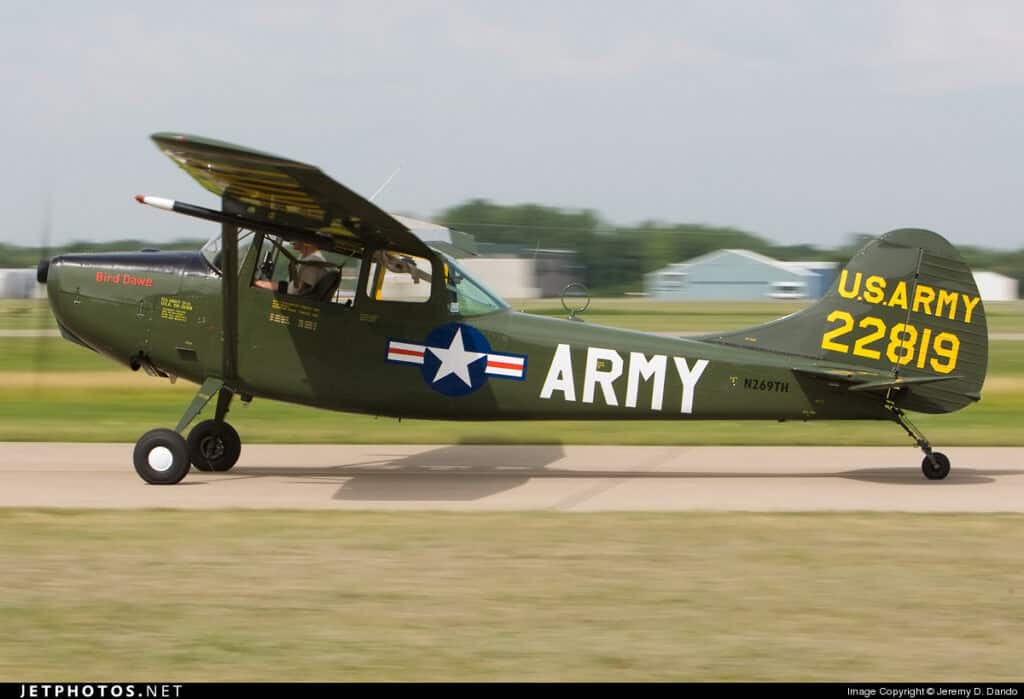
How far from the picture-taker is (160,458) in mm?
10148

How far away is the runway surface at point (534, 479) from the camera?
9.56 metres

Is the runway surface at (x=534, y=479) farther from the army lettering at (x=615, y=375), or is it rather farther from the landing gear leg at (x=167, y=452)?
the army lettering at (x=615, y=375)

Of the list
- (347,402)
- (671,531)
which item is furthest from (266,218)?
(671,531)

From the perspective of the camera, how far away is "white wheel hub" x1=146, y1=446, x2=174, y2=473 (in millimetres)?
10133

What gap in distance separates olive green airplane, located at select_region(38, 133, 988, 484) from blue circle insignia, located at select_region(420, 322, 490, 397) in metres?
0.01

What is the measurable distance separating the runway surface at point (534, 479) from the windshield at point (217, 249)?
1.95 m

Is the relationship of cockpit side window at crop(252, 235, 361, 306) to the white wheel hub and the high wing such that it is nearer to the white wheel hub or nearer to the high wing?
the high wing

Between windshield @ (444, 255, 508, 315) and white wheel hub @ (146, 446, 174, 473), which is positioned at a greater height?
windshield @ (444, 255, 508, 315)

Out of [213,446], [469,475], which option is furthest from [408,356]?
[213,446]

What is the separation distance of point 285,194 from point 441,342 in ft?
6.29

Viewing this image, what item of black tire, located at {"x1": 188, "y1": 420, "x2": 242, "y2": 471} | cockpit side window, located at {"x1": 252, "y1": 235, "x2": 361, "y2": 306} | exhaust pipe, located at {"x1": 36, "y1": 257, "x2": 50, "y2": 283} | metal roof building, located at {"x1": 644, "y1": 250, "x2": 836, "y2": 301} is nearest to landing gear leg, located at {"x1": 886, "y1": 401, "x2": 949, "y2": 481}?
cockpit side window, located at {"x1": 252, "y1": 235, "x2": 361, "y2": 306}

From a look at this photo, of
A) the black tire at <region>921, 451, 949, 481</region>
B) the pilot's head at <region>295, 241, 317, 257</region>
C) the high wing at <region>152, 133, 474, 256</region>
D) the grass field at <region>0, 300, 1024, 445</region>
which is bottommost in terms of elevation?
→ the grass field at <region>0, 300, 1024, 445</region>

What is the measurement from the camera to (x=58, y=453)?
12.2 metres

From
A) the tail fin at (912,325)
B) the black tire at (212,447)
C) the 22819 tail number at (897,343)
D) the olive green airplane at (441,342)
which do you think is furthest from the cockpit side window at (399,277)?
the 22819 tail number at (897,343)
